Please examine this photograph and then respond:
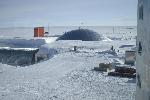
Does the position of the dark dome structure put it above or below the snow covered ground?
above

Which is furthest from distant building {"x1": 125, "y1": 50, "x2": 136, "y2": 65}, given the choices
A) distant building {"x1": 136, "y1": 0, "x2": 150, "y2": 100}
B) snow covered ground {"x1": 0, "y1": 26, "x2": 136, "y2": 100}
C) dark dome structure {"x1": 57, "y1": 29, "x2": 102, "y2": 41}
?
dark dome structure {"x1": 57, "y1": 29, "x2": 102, "y2": 41}

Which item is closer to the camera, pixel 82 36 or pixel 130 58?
pixel 130 58

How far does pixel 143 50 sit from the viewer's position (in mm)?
4582

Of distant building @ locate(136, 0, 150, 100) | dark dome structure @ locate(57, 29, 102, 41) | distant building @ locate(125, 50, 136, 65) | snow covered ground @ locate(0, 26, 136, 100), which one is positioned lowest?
snow covered ground @ locate(0, 26, 136, 100)

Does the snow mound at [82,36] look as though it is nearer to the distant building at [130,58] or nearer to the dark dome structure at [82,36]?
the dark dome structure at [82,36]

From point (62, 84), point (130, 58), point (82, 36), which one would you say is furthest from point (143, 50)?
point (82, 36)

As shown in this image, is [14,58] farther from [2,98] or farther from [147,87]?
[147,87]

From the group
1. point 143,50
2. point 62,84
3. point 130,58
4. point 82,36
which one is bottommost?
point 62,84

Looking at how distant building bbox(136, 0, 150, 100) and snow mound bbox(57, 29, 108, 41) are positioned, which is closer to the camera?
distant building bbox(136, 0, 150, 100)

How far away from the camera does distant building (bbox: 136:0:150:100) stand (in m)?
4.29

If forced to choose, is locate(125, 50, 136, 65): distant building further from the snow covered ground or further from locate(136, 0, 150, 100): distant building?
locate(136, 0, 150, 100): distant building

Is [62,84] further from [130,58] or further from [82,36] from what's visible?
[82,36]

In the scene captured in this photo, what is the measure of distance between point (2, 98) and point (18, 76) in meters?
5.26

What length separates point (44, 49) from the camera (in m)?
35.8
